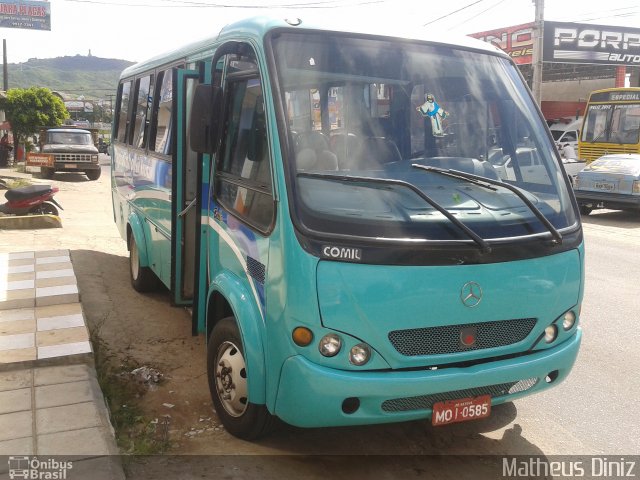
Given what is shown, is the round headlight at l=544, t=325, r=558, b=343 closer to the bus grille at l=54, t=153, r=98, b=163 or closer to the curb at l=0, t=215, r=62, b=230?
the curb at l=0, t=215, r=62, b=230

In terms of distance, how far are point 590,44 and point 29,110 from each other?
24.1 meters

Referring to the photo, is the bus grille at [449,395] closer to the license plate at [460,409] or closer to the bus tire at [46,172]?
the license plate at [460,409]

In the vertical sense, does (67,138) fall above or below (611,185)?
above

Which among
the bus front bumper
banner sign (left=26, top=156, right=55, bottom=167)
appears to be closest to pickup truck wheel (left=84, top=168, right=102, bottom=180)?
banner sign (left=26, top=156, right=55, bottom=167)

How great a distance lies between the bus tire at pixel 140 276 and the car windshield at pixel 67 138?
1798 cm

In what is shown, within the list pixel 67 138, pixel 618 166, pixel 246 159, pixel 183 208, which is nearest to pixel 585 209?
pixel 618 166

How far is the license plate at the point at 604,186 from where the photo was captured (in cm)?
1442

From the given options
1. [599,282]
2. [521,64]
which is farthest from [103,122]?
[599,282]

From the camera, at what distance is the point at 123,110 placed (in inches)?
325

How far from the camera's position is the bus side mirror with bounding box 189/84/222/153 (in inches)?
149

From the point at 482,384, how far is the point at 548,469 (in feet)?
2.65

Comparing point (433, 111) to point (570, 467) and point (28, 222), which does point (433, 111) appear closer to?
point (570, 467)

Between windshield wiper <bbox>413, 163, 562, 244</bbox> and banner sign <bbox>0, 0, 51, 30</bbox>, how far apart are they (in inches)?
2222

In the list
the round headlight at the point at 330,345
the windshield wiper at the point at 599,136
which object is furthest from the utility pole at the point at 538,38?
the round headlight at the point at 330,345
